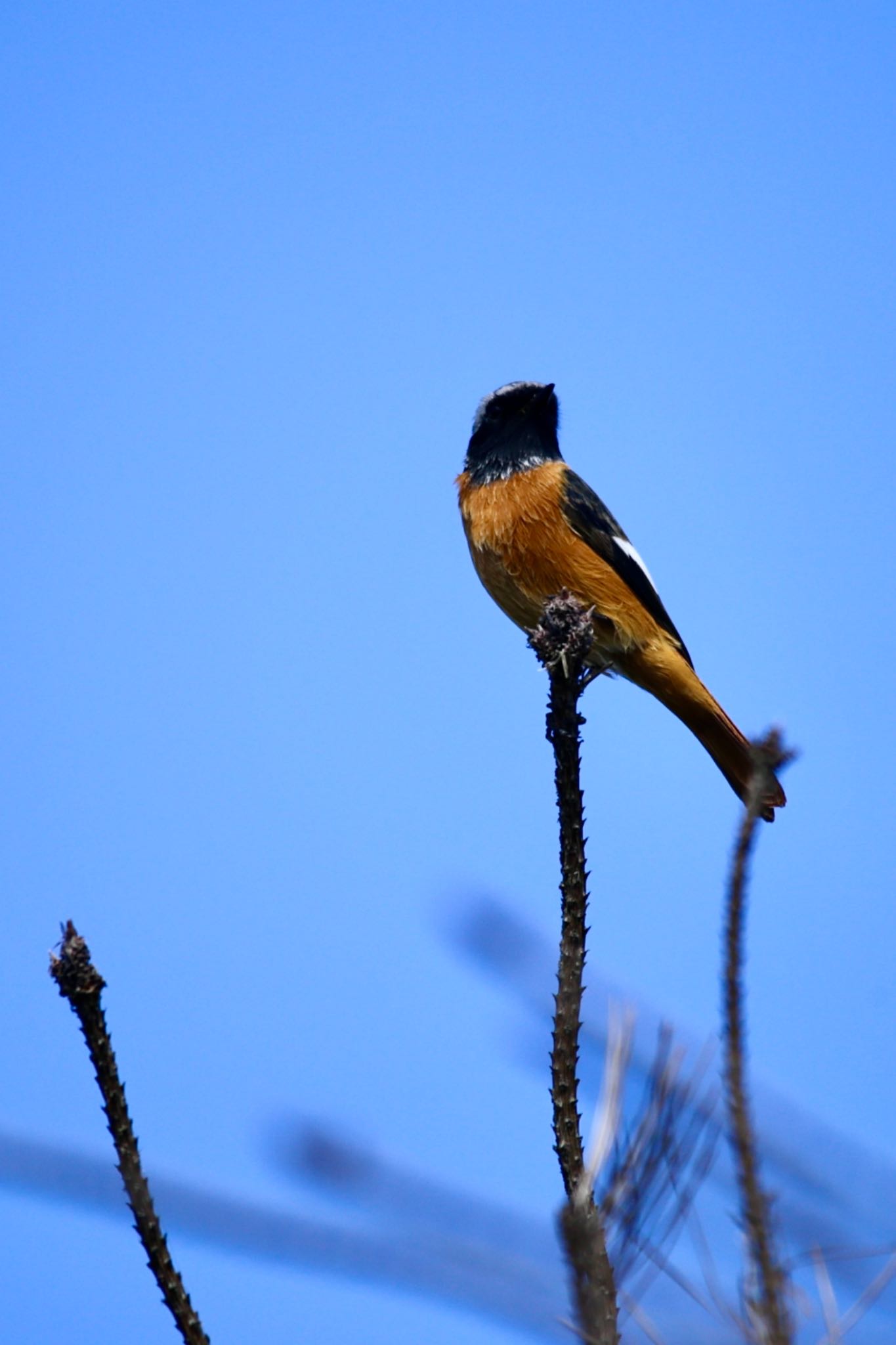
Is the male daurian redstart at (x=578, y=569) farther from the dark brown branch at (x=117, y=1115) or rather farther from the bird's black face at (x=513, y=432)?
the dark brown branch at (x=117, y=1115)

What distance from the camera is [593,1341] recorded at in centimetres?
142

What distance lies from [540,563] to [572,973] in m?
3.70

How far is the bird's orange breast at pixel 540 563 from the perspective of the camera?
6316 millimetres

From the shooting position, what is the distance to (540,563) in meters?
6.31

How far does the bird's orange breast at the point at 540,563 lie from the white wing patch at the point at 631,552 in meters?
0.29

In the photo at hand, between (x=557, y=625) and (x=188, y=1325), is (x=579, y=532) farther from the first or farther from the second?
(x=188, y=1325)

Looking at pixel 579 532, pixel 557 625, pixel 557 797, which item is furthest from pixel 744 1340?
pixel 579 532

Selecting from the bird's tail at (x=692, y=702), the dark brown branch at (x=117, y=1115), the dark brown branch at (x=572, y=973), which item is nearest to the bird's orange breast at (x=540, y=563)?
the bird's tail at (x=692, y=702)

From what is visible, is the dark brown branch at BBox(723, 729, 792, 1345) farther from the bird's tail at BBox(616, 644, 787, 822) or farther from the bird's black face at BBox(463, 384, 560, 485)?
the bird's black face at BBox(463, 384, 560, 485)

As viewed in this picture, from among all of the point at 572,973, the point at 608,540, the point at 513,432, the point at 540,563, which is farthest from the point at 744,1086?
the point at 513,432

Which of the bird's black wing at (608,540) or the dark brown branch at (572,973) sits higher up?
the bird's black wing at (608,540)

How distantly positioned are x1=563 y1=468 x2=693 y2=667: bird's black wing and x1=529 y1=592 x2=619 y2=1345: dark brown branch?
228 centimetres

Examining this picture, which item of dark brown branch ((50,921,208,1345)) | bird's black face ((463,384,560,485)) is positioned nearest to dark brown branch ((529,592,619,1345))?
dark brown branch ((50,921,208,1345))

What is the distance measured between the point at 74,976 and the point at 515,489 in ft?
16.4
